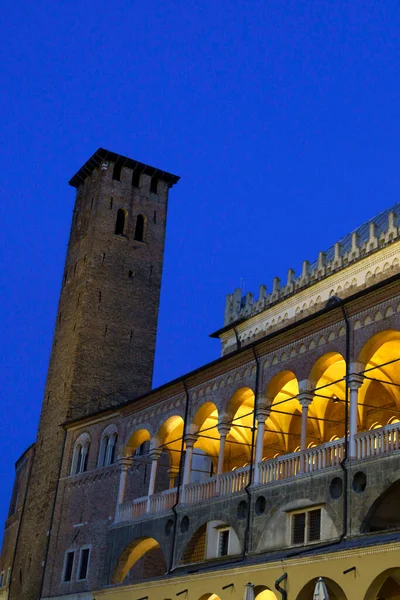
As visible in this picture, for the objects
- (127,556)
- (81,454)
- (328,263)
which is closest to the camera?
(127,556)

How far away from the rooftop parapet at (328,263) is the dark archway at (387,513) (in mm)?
8897

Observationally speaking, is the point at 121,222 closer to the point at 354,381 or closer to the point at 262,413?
the point at 262,413

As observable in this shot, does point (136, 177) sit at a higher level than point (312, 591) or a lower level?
higher

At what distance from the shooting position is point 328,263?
89.2 ft

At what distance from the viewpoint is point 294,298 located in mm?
28344

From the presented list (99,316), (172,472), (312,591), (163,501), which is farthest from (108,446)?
(312,591)

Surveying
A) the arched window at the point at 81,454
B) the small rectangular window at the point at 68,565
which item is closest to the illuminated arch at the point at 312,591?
the small rectangular window at the point at 68,565

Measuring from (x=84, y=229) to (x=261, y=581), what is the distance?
2293 centimetres

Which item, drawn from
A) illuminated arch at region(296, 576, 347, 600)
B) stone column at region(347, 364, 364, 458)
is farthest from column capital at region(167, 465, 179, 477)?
stone column at region(347, 364, 364, 458)

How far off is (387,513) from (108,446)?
14.1 metres

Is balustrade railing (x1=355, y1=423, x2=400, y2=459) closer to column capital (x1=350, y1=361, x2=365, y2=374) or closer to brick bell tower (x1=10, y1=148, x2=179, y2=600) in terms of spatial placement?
column capital (x1=350, y1=361, x2=365, y2=374)

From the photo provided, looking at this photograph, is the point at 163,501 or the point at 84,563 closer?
the point at 163,501

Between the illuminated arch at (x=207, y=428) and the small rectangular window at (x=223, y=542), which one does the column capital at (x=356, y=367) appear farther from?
the small rectangular window at (x=223, y=542)

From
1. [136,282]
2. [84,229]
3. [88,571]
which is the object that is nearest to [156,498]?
[88,571]
